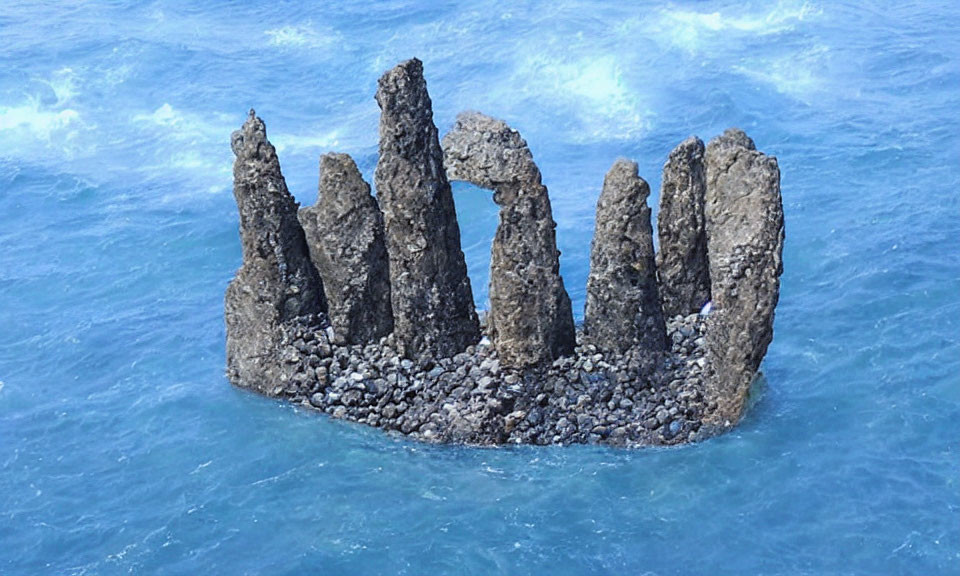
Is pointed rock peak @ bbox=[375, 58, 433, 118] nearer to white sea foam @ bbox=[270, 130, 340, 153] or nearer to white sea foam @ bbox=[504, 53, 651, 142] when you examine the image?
white sea foam @ bbox=[504, 53, 651, 142]

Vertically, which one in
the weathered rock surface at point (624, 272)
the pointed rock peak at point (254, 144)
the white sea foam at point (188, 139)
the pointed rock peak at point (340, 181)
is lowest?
the weathered rock surface at point (624, 272)

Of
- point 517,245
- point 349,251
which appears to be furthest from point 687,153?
point 349,251

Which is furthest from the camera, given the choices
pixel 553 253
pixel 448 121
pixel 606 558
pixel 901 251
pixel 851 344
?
pixel 448 121

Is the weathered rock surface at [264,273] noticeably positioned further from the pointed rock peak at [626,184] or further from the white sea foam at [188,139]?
the white sea foam at [188,139]

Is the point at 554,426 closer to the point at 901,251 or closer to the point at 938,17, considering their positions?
the point at 901,251

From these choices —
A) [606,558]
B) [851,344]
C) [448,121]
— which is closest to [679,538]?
[606,558]

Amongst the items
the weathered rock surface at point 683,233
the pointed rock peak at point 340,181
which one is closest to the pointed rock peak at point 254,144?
the pointed rock peak at point 340,181
